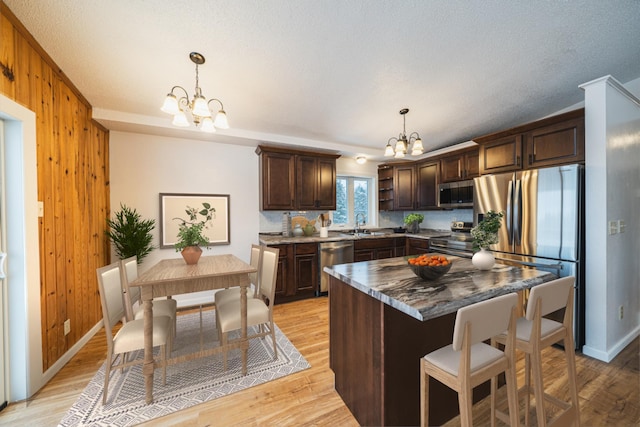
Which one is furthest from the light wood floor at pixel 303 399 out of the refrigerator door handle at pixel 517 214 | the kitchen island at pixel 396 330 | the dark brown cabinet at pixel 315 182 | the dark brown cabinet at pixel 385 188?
the dark brown cabinet at pixel 385 188

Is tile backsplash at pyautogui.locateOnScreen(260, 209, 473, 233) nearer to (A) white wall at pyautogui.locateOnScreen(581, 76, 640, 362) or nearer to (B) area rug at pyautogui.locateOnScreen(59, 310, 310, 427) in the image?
(A) white wall at pyautogui.locateOnScreen(581, 76, 640, 362)

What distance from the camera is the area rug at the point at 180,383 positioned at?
163 cm

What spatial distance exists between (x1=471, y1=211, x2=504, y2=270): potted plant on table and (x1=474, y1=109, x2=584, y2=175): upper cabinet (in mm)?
1407

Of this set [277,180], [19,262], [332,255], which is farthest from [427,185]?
[19,262]

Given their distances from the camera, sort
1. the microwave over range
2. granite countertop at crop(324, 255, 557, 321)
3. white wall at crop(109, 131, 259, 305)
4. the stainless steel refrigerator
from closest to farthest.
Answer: granite countertop at crop(324, 255, 557, 321) < the stainless steel refrigerator < white wall at crop(109, 131, 259, 305) < the microwave over range

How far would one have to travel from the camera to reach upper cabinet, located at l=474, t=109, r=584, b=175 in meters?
2.38

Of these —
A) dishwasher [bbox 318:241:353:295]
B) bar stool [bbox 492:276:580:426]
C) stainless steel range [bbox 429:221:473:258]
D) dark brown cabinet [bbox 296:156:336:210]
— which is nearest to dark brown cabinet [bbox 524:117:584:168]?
stainless steel range [bbox 429:221:473:258]

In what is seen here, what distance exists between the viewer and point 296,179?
13.1 feet

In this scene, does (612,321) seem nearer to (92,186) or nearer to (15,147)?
(15,147)

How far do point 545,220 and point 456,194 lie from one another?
5.17ft

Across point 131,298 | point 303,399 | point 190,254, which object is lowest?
point 303,399

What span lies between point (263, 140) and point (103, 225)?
2.34 metres

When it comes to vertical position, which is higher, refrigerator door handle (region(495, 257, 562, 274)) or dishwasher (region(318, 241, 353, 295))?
refrigerator door handle (region(495, 257, 562, 274))

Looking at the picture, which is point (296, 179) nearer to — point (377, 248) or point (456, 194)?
point (377, 248)
